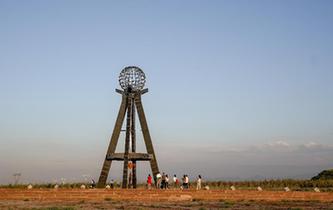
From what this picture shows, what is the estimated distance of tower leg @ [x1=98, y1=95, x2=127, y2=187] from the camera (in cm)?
3447

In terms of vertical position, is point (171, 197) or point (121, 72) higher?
point (121, 72)

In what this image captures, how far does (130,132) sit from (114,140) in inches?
54.5

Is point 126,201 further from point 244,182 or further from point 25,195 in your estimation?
point 244,182

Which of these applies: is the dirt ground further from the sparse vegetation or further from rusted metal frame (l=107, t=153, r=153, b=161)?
the sparse vegetation

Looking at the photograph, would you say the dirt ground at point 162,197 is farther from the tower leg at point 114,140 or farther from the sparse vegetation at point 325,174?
the sparse vegetation at point 325,174

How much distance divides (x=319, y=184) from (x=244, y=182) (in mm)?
7503

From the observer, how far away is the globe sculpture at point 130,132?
34469mm

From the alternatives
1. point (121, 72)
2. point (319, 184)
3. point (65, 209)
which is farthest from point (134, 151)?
point (319, 184)

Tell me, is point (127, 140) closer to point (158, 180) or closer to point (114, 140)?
point (114, 140)

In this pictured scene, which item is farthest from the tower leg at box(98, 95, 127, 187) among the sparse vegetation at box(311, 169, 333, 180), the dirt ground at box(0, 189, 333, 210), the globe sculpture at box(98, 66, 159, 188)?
the sparse vegetation at box(311, 169, 333, 180)

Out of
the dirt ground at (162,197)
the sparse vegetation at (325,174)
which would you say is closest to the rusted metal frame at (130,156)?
the dirt ground at (162,197)

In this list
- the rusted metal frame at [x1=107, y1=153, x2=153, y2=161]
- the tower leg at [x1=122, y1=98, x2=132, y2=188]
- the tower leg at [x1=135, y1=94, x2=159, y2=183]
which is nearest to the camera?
the tower leg at [x1=122, y1=98, x2=132, y2=188]

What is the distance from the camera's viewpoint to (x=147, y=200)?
84.3ft

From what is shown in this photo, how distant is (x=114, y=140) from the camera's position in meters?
35.0
